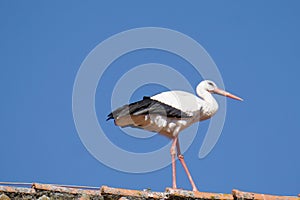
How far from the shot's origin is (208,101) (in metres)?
12.2

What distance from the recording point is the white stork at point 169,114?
10906 mm

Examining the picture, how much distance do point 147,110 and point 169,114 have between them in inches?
17.6

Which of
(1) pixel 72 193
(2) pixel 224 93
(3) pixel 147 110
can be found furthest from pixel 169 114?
(1) pixel 72 193

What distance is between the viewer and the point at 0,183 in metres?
8.37

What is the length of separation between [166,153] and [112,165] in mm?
938

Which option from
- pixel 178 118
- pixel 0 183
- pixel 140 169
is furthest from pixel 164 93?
pixel 0 183

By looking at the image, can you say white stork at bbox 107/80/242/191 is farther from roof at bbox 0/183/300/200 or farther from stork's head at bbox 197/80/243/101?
roof at bbox 0/183/300/200

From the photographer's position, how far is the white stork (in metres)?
10.9

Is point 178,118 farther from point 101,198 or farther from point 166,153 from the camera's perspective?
point 101,198

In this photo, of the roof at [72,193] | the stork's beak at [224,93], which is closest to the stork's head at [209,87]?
the stork's beak at [224,93]

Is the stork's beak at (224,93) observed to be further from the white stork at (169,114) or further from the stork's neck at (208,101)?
the white stork at (169,114)

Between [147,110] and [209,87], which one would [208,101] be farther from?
[147,110]

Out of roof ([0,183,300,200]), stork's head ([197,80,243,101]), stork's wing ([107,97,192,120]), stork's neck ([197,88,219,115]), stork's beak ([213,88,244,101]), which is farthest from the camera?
stork's beak ([213,88,244,101])

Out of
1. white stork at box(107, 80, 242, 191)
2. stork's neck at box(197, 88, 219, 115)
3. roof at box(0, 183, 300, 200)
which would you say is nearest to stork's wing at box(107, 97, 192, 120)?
white stork at box(107, 80, 242, 191)
